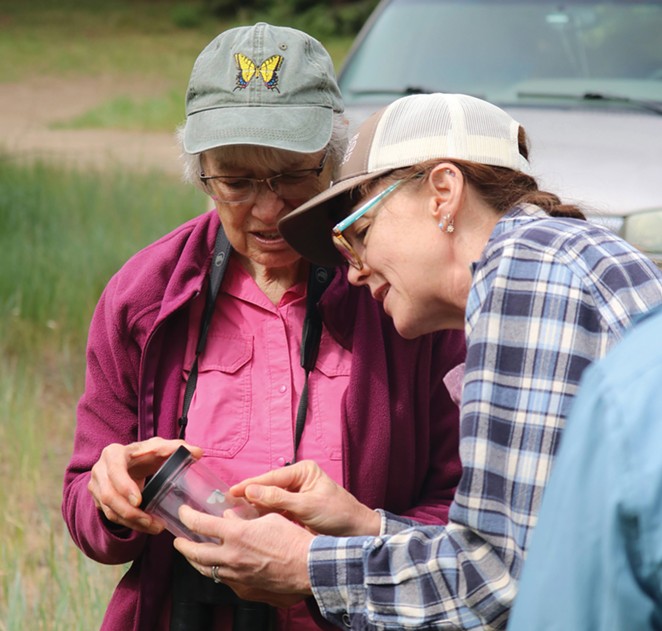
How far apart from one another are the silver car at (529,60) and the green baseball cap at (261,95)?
2117 millimetres

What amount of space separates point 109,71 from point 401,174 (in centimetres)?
2215

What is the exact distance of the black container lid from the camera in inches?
75.5

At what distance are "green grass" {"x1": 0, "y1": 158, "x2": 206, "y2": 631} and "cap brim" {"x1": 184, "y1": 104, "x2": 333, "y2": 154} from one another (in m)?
1.23

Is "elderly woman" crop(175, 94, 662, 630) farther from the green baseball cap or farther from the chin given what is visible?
the green baseball cap

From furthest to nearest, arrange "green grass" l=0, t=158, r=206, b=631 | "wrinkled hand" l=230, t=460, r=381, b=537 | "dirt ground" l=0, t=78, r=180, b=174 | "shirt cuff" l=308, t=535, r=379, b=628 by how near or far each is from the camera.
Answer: "dirt ground" l=0, t=78, r=180, b=174 < "green grass" l=0, t=158, r=206, b=631 < "wrinkled hand" l=230, t=460, r=381, b=537 < "shirt cuff" l=308, t=535, r=379, b=628

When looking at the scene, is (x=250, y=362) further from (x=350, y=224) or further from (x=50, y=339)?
(x=50, y=339)

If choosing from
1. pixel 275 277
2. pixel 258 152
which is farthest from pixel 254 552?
pixel 258 152

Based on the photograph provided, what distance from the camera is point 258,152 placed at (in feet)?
7.25

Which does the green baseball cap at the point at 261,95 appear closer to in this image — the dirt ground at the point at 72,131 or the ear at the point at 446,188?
the ear at the point at 446,188

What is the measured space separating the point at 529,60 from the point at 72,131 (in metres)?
12.2

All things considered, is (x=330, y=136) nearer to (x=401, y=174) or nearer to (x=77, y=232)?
(x=401, y=174)

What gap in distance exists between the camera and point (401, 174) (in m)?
1.83

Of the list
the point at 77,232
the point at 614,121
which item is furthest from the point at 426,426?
the point at 77,232

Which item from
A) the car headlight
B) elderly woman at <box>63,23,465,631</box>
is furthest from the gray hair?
the car headlight
